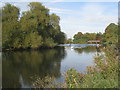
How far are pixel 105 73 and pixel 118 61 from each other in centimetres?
52

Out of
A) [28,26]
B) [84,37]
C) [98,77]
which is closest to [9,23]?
[28,26]

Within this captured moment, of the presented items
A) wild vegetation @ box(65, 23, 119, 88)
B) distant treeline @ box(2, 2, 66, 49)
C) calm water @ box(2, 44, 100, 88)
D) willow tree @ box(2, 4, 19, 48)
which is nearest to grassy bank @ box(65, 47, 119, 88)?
wild vegetation @ box(65, 23, 119, 88)

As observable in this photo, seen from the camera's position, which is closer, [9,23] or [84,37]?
[9,23]

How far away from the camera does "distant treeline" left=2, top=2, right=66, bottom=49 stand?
24266mm

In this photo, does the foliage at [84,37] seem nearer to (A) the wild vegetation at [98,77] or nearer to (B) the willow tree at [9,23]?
(B) the willow tree at [9,23]

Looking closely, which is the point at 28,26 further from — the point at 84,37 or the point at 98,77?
the point at 84,37

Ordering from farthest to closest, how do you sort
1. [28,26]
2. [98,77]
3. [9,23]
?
[28,26] < [9,23] < [98,77]

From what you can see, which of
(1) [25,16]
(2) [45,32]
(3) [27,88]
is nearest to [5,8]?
(1) [25,16]

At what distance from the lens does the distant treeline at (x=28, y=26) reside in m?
24.3

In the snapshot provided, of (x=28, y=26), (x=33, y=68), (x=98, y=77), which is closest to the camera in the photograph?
(x=98, y=77)

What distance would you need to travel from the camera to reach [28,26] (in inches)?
1019

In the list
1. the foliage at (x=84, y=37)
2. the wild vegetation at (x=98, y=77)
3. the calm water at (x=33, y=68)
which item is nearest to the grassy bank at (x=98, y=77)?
the wild vegetation at (x=98, y=77)

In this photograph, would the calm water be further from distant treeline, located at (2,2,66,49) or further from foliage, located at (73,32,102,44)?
foliage, located at (73,32,102,44)

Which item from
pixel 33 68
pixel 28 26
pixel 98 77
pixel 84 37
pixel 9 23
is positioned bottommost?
pixel 33 68
